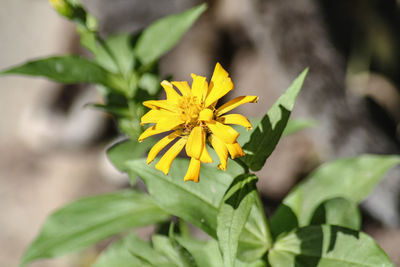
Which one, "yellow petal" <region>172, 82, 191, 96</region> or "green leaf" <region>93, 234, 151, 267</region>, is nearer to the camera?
"yellow petal" <region>172, 82, 191, 96</region>

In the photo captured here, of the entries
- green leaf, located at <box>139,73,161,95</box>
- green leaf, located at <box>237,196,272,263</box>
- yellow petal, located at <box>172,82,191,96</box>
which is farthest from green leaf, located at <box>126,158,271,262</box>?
green leaf, located at <box>139,73,161,95</box>

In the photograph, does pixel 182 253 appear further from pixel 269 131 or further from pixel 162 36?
pixel 162 36

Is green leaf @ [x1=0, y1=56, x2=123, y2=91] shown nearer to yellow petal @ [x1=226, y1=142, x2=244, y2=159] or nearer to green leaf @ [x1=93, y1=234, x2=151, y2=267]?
green leaf @ [x1=93, y1=234, x2=151, y2=267]

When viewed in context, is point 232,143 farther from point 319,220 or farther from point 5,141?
point 5,141

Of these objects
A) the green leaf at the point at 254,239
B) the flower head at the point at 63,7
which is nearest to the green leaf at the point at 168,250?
the green leaf at the point at 254,239

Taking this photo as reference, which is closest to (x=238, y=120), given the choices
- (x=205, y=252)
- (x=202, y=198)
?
(x=202, y=198)

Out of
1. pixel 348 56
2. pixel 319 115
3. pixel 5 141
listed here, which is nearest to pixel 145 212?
pixel 319 115
